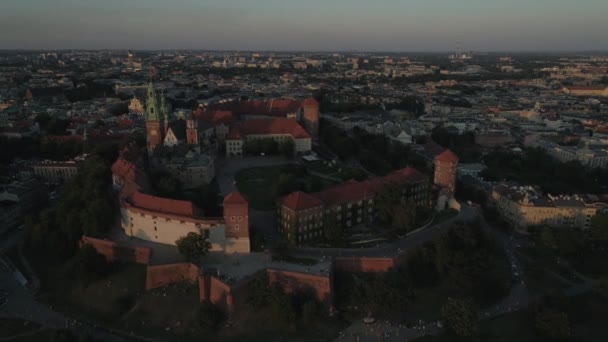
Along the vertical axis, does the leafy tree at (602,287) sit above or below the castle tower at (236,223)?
below

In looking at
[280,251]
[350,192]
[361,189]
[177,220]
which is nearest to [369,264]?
[280,251]

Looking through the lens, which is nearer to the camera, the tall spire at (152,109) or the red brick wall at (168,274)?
the red brick wall at (168,274)

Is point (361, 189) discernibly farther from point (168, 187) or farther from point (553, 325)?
point (553, 325)

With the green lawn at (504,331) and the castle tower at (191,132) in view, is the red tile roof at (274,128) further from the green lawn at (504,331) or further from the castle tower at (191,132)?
the green lawn at (504,331)

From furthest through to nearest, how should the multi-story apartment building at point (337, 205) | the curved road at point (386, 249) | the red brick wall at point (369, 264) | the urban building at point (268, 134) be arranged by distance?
the urban building at point (268, 134)
the multi-story apartment building at point (337, 205)
the curved road at point (386, 249)
the red brick wall at point (369, 264)

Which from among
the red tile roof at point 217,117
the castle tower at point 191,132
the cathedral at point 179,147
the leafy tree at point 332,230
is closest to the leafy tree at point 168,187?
the cathedral at point 179,147

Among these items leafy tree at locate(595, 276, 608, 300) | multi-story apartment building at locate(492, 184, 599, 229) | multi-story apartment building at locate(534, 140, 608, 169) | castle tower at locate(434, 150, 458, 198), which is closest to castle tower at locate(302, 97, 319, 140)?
castle tower at locate(434, 150, 458, 198)

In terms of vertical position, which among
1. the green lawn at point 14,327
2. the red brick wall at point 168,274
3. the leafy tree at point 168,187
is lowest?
the green lawn at point 14,327

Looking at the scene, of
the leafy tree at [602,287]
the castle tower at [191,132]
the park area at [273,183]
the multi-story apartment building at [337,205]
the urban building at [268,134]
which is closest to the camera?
the leafy tree at [602,287]
